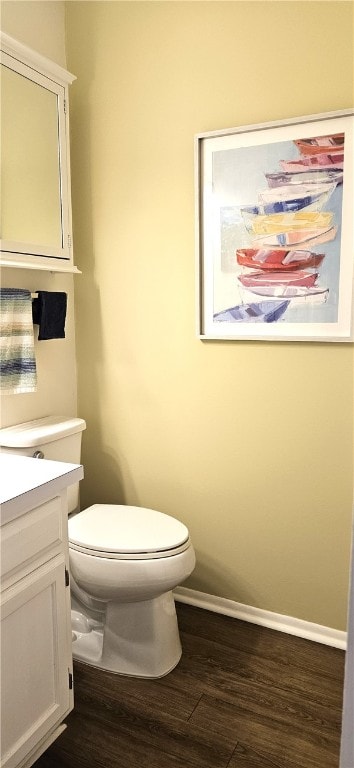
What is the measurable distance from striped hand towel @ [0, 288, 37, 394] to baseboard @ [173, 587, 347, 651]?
1104 mm

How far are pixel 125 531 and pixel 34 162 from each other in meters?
1.42

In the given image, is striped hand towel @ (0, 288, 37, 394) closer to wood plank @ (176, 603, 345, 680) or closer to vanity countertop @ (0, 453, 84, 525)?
vanity countertop @ (0, 453, 84, 525)

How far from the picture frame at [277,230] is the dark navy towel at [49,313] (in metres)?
0.56

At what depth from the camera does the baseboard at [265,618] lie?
2.06m

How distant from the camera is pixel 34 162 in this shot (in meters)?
2.13

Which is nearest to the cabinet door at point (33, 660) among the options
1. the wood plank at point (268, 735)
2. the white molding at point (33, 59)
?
the wood plank at point (268, 735)

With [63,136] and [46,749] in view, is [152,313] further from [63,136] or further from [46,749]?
[46,749]

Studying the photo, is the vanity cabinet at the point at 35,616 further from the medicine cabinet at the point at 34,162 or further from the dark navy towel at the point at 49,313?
the medicine cabinet at the point at 34,162

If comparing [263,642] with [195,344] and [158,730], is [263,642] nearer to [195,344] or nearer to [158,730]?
[158,730]

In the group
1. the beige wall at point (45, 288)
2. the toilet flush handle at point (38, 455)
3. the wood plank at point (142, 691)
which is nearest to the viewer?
the wood plank at point (142, 691)

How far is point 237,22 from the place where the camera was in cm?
195

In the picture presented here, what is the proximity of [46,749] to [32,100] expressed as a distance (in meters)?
2.15

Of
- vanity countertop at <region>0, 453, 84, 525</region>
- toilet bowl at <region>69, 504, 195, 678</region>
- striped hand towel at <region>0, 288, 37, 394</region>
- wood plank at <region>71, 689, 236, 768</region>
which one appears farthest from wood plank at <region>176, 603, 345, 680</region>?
striped hand towel at <region>0, 288, 37, 394</region>

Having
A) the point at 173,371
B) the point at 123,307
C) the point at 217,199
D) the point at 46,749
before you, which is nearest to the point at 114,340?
the point at 123,307
